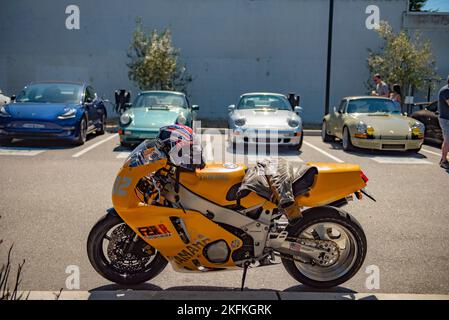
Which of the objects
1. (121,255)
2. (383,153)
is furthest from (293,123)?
(121,255)

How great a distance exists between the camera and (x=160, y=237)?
3781 mm

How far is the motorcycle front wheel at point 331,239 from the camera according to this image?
3.86 m

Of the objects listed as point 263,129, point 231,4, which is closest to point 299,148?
point 263,129

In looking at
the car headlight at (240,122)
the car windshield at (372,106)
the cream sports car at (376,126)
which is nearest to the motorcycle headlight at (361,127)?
the cream sports car at (376,126)

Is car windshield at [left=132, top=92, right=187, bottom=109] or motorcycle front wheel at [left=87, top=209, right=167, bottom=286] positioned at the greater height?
car windshield at [left=132, top=92, right=187, bottom=109]

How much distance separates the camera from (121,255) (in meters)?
3.94

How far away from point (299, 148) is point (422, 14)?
12697 mm

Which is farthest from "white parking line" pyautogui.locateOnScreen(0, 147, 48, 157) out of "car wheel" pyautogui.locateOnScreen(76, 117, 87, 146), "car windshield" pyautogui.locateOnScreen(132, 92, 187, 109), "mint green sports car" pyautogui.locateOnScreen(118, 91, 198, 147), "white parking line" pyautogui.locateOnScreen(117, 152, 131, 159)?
"car windshield" pyautogui.locateOnScreen(132, 92, 187, 109)

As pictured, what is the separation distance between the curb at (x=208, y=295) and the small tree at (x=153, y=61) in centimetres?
1598

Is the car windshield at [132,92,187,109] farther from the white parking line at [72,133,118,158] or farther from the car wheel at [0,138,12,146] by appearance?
the car wheel at [0,138,12,146]

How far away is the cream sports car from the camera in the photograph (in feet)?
37.3

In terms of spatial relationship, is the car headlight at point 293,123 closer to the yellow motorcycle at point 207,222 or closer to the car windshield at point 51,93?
the car windshield at point 51,93

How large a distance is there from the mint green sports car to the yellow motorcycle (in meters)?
6.70
